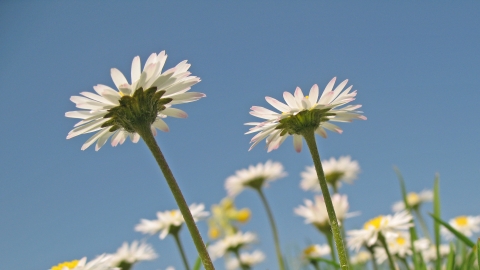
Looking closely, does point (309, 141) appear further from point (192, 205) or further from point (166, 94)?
point (192, 205)

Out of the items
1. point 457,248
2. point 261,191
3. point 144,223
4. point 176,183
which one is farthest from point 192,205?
point 176,183

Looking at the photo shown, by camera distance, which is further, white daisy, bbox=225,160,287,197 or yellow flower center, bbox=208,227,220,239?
yellow flower center, bbox=208,227,220,239

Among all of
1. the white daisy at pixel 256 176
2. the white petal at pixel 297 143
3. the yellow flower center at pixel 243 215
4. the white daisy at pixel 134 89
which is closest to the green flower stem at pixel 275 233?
the white daisy at pixel 256 176

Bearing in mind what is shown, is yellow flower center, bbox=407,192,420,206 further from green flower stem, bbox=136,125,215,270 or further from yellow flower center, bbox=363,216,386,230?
green flower stem, bbox=136,125,215,270

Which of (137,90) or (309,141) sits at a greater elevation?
(137,90)

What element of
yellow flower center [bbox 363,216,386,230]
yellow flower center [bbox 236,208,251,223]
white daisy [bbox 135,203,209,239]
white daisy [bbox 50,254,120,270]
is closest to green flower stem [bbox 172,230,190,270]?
white daisy [bbox 135,203,209,239]

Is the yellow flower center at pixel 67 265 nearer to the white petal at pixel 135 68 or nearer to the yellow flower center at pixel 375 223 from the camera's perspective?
the white petal at pixel 135 68
